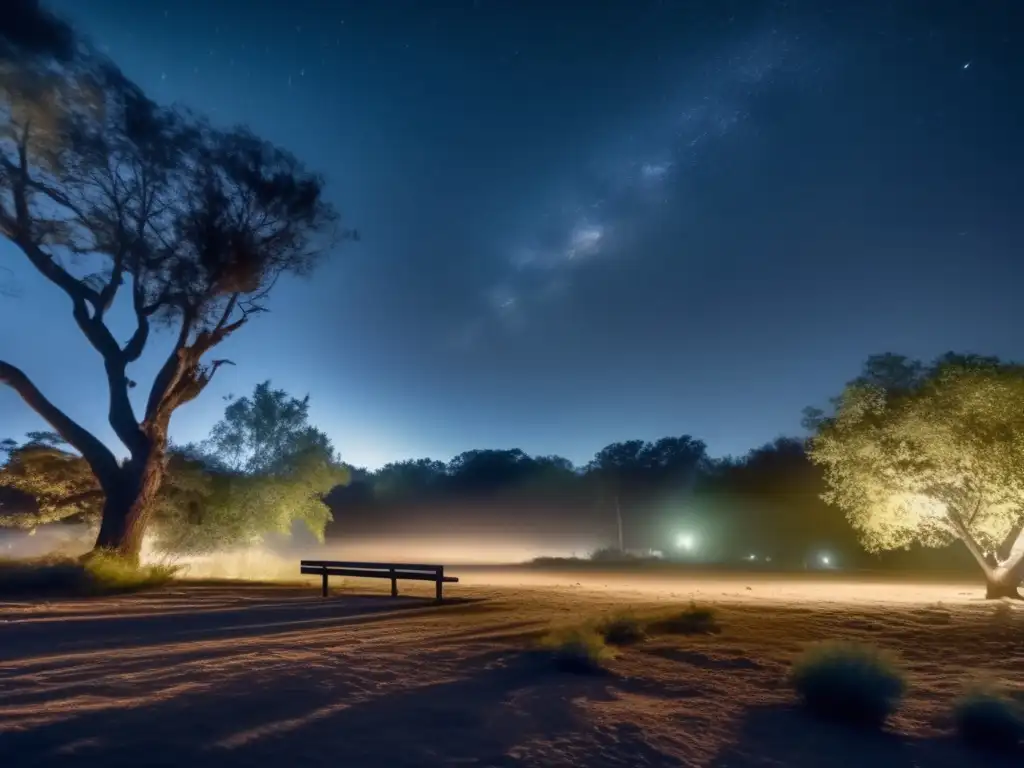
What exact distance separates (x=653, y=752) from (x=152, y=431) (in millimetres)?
21204

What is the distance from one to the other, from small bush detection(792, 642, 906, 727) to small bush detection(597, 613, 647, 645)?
11.9 feet

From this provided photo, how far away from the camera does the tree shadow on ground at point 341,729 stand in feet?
19.0

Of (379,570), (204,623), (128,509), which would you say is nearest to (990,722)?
(204,623)

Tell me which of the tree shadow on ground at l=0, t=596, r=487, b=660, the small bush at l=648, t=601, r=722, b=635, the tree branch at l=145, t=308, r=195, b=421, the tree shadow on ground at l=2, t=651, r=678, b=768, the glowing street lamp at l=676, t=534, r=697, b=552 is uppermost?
the tree branch at l=145, t=308, r=195, b=421

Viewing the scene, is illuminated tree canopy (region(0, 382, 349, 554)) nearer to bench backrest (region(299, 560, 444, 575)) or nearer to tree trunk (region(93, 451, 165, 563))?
tree trunk (region(93, 451, 165, 563))

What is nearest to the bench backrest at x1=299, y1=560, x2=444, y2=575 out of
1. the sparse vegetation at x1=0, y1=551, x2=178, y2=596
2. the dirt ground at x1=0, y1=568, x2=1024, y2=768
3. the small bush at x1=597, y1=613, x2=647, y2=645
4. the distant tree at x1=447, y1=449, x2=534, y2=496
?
the dirt ground at x1=0, y1=568, x2=1024, y2=768

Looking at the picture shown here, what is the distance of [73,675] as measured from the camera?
27.2 ft

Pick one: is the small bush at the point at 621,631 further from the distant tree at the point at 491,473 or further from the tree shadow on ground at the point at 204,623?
the distant tree at the point at 491,473

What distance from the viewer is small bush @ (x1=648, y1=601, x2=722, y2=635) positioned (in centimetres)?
1282

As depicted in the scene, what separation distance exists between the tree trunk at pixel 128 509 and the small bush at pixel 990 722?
2133cm

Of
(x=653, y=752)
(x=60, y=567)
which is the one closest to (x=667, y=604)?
(x=653, y=752)

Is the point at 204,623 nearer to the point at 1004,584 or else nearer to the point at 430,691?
the point at 430,691

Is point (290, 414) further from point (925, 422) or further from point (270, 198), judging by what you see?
point (925, 422)

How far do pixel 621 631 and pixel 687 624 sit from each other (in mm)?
1752
